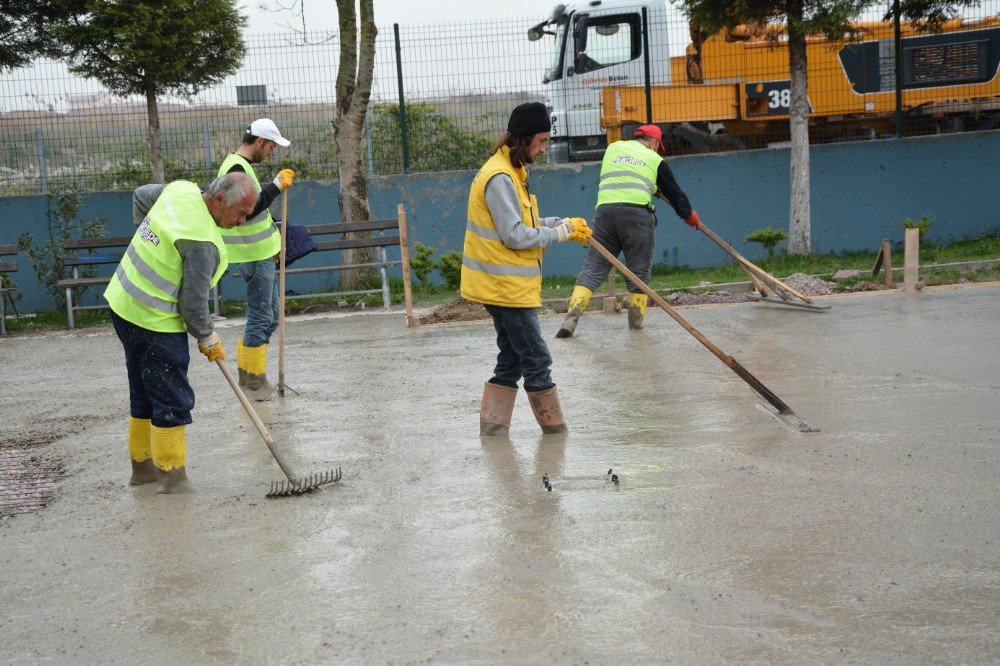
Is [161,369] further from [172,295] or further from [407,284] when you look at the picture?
[407,284]

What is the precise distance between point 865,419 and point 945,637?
2.46 metres

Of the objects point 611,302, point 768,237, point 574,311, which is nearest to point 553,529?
point 574,311

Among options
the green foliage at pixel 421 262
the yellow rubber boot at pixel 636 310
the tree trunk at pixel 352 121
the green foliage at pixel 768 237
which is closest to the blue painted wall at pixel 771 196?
the tree trunk at pixel 352 121

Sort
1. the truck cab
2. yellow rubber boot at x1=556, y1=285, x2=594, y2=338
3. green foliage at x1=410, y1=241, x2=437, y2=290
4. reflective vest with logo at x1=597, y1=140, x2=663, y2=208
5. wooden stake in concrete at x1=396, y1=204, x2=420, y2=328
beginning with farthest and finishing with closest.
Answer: the truck cab, green foliage at x1=410, y1=241, x2=437, y2=290, wooden stake in concrete at x1=396, y1=204, x2=420, y2=328, reflective vest with logo at x1=597, y1=140, x2=663, y2=208, yellow rubber boot at x1=556, y1=285, x2=594, y2=338

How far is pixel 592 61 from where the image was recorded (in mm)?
15297

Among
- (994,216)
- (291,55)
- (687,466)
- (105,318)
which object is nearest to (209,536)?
(687,466)

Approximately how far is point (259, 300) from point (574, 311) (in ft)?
9.09

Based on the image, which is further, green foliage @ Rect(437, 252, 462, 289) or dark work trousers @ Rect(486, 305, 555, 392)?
green foliage @ Rect(437, 252, 462, 289)

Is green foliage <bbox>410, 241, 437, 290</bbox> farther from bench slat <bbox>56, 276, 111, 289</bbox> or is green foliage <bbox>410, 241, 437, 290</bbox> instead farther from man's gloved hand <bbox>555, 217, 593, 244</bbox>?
man's gloved hand <bbox>555, 217, 593, 244</bbox>

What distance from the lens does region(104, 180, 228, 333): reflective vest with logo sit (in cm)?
439

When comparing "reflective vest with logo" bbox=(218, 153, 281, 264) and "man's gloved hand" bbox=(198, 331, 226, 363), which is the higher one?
"reflective vest with logo" bbox=(218, 153, 281, 264)

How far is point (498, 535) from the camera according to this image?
376cm

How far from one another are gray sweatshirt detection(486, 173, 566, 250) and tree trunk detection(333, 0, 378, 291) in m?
7.93

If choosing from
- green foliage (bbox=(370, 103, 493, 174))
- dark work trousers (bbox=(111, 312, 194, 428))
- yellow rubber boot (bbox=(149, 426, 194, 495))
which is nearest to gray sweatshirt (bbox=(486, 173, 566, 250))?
dark work trousers (bbox=(111, 312, 194, 428))
